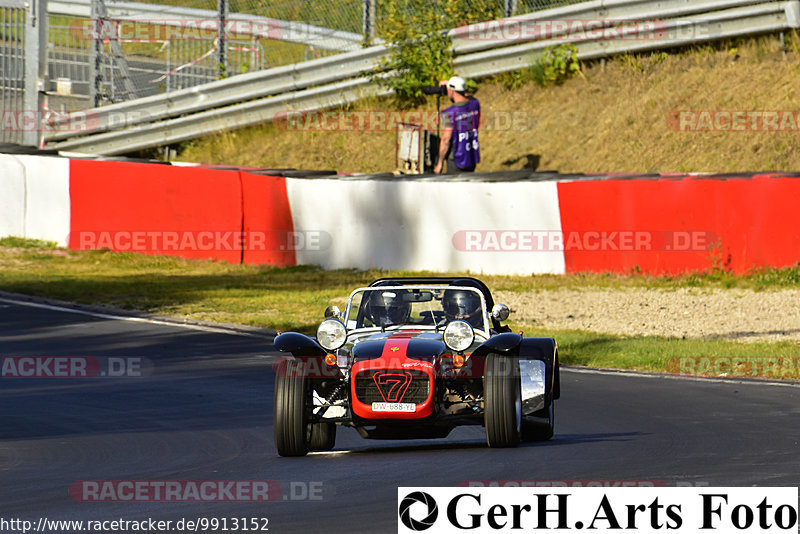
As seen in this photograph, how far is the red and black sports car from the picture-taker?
8.37m

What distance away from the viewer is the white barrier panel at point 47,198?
2408 cm

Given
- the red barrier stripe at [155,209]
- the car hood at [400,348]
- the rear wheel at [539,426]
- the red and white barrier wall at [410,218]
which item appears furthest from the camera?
the red barrier stripe at [155,209]

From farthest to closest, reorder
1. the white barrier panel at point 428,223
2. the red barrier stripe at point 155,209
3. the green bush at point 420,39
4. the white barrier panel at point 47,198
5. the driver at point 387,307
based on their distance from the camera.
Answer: the green bush at point 420,39
the white barrier panel at point 47,198
the red barrier stripe at point 155,209
the white barrier panel at point 428,223
the driver at point 387,307

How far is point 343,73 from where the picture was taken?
89.6 ft

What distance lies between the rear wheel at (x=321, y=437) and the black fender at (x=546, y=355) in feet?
4.74

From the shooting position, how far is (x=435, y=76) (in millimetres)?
26531

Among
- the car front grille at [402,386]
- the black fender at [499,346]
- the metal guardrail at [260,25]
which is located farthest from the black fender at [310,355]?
the metal guardrail at [260,25]

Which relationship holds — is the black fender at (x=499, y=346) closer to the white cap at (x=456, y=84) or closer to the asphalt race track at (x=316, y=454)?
the asphalt race track at (x=316, y=454)

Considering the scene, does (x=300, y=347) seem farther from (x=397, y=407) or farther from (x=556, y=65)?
(x=556, y=65)

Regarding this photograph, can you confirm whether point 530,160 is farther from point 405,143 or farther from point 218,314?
point 218,314

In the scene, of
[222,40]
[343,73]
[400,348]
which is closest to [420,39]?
[343,73]

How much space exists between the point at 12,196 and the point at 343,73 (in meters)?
7.21

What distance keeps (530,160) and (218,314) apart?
8640 mm

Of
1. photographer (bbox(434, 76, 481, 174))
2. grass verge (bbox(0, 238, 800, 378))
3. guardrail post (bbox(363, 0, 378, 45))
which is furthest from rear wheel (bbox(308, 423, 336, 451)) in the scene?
guardrail post (bbox(363, 0, 378, 45))
